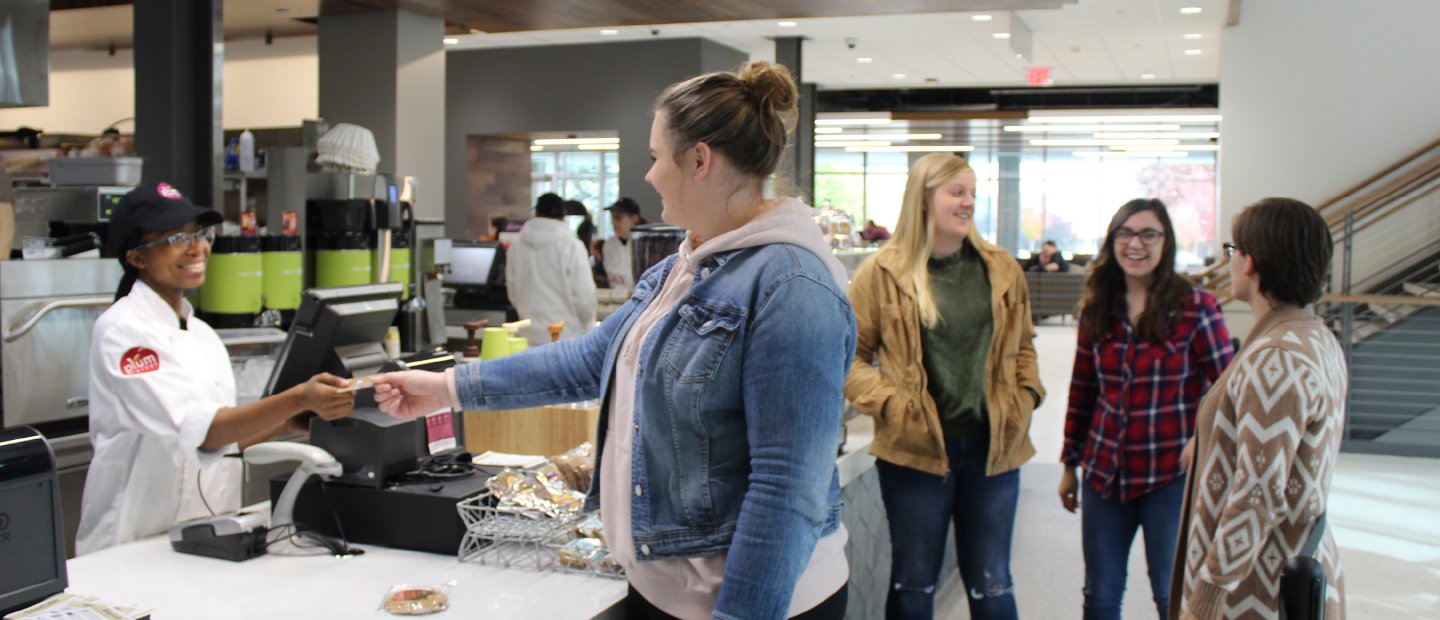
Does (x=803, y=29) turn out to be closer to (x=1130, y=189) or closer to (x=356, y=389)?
(x=356, y=389)

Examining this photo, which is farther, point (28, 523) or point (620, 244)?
point (620, 244)

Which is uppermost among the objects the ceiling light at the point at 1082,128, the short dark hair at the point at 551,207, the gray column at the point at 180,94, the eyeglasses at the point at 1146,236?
the ceiling light at the point at 1082,128

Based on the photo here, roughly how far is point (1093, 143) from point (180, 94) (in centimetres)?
1922

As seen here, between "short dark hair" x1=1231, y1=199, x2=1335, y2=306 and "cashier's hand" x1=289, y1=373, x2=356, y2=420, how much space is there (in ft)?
5.89

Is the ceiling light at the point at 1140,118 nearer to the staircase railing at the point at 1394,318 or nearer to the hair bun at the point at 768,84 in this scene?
the staircase railing at the point at 1394,318

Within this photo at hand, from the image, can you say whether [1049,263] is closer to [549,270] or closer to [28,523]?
[549,270]

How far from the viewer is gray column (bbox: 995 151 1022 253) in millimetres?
23344

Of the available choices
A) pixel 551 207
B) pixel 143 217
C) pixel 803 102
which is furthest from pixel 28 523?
pixel 803 102

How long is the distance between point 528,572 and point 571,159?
791 inches

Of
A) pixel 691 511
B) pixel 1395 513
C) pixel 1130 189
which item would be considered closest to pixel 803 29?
pixel 1395 513

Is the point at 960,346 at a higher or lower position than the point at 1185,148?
lower

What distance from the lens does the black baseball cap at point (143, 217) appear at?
2.71 meters

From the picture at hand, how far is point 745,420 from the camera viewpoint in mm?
1556

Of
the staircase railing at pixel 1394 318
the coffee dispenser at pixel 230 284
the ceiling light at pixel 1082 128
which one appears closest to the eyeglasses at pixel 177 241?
the coffee dispenser at pixel 230 284
